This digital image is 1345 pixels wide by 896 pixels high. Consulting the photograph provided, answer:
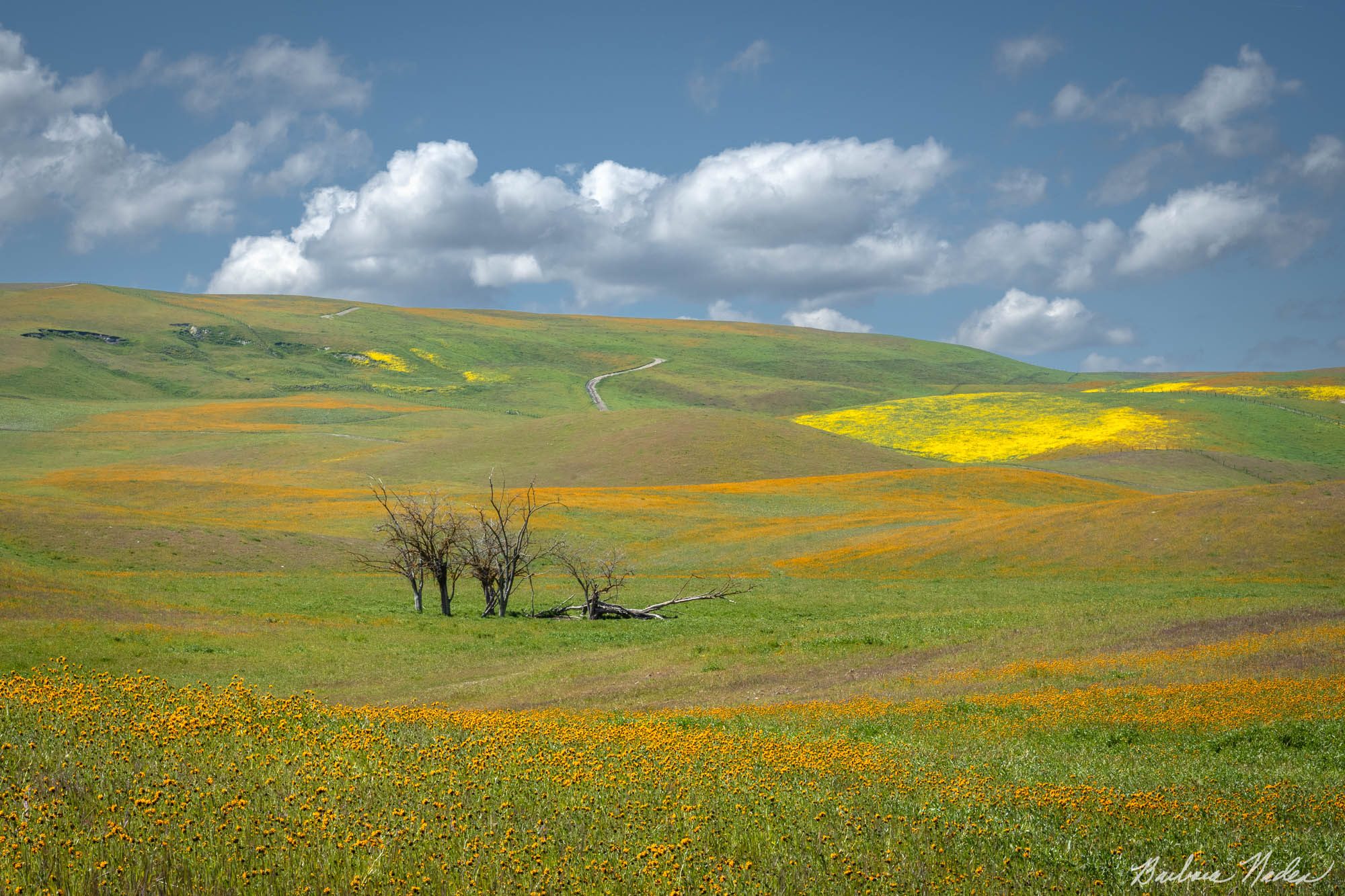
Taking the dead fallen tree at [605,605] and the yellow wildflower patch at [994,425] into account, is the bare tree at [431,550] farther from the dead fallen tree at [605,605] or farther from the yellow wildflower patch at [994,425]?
the yellow wildflower patch at [994,425]

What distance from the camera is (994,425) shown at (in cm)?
14475

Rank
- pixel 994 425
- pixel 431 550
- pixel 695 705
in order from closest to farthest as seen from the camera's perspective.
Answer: pixel 695 705 < pixel 431 550 < pixel 994 425

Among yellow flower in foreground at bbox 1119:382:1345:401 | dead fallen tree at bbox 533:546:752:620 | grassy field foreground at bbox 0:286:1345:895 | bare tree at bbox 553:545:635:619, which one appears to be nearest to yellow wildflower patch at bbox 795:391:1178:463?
yellow flower in foreground at bbox 1119:382:1345:401

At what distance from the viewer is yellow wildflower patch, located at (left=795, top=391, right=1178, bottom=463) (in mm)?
126312

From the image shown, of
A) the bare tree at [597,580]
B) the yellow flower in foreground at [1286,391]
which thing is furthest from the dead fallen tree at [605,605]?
the yellow flower in foreground at [1286,391]

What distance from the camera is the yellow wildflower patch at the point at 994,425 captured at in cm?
12631

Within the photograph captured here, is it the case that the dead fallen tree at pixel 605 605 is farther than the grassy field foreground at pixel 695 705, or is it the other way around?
the dead fallen tree at pixel 605 605

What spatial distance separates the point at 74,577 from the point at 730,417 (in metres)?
90.3

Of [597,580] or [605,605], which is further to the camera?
[597,580]

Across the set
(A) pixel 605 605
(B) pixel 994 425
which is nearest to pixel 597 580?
(A) pixel 605 605

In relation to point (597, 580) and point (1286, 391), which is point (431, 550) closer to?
point (597, 580)

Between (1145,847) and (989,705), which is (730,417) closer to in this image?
(989,705)

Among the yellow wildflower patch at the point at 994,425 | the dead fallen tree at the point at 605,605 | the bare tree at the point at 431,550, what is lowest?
the dead fallen tree at the point at 605,605

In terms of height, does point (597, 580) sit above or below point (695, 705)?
below
